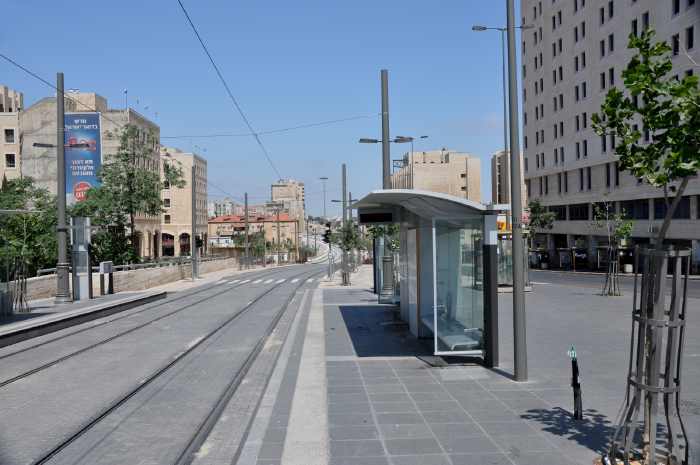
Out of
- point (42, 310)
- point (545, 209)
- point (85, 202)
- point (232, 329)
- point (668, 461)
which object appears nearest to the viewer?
point (668, 461)

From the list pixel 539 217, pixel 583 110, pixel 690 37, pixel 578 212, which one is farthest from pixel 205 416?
pixel 539 217

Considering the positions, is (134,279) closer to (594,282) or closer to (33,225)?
(33,225)

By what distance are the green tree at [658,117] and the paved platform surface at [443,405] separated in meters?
2.60

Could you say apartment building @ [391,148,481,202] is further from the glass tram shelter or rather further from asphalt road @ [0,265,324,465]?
the glass tram shelter

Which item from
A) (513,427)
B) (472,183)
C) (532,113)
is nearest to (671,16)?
(532,113)

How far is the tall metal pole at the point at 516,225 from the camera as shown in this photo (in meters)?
10.2

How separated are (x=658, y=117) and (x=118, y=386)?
28.7 feet

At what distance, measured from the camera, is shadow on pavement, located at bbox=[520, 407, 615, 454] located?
732cm

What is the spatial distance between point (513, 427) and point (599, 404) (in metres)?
1.68

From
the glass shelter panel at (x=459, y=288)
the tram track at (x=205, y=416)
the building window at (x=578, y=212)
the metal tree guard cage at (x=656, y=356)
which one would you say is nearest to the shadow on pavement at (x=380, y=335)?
the glass shelter panel at (x=459, y=288)

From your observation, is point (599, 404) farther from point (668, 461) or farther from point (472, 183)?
point (472, 183)

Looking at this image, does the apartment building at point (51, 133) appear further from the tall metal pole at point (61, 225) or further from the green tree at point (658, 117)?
the green tree at point (658, 117)

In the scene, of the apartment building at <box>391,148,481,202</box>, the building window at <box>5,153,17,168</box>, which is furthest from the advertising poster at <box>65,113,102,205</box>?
the apartment building at <box>391,148,481,202</box>

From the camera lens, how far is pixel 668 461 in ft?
20.3
